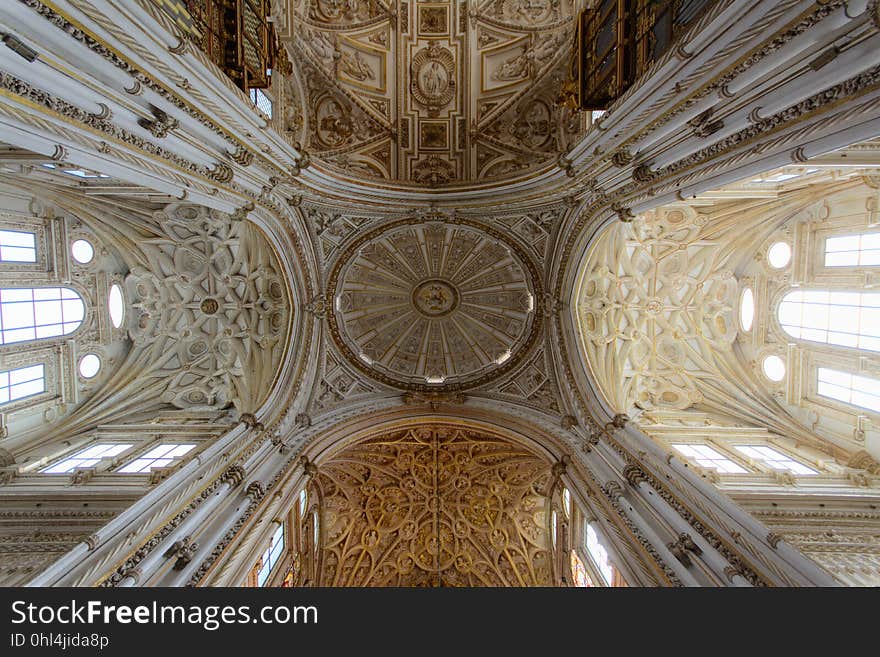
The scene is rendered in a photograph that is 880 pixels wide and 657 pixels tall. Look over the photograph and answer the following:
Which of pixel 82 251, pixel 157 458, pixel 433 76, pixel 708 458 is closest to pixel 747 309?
pixel 708 458

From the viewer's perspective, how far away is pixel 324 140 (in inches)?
649

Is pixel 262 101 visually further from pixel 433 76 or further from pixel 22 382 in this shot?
pixel 22 382

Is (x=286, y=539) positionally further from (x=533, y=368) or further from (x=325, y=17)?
(x=325, y=17)

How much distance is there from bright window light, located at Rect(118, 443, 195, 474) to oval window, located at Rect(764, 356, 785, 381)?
70.7 ft

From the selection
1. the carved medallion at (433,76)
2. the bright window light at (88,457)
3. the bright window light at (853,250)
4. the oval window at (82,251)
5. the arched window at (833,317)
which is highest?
the carved medallion at (433,76)

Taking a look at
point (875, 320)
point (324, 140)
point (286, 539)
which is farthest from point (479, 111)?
point (286, 539)

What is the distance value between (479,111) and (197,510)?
17528mm

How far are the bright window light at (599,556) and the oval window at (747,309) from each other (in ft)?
34.2

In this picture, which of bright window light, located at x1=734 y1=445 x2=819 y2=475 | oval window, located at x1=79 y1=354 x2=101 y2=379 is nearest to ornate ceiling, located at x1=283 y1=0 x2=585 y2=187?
oval window, located at x1=79 y1=354 x2=101 y2=379

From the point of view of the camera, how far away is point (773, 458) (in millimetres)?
12672

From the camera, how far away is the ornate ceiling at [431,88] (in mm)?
15102

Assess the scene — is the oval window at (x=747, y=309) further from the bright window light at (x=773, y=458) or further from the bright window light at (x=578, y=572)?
the bright window light at (x=578, y=572)

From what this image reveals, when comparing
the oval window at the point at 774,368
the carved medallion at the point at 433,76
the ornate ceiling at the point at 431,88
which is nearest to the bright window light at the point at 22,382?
the ornate ceiling at the point at 431,88

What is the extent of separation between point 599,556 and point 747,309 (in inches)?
450
